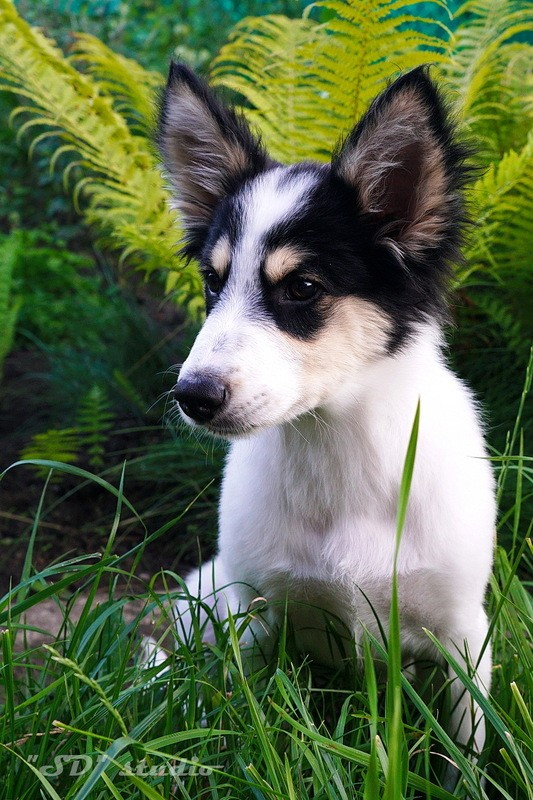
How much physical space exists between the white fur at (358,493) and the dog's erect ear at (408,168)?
0.68 ft

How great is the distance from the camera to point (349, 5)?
4.03 m

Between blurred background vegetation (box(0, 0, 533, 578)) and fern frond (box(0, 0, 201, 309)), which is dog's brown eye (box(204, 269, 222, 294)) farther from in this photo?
fern frond (box(0, 0, 201, 309))

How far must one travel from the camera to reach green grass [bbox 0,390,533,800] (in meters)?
2.10

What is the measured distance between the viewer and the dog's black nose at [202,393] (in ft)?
7.66

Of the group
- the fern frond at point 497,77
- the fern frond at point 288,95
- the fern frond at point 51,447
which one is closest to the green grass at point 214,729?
the fern frond at point 51,447

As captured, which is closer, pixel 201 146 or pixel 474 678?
pixel 474 678

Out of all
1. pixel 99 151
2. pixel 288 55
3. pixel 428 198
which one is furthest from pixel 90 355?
pixel 428 198

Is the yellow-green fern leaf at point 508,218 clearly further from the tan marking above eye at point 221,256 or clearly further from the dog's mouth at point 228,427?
the dog's mouth at point 228,427

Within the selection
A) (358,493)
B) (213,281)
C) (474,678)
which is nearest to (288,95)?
(213,281)

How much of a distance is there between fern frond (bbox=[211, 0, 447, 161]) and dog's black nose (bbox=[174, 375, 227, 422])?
1.92m

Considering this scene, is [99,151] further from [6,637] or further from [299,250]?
[6,637]

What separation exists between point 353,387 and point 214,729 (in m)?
1.07

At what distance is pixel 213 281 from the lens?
2852 mm

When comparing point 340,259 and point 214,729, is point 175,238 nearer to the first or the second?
point 340,259
